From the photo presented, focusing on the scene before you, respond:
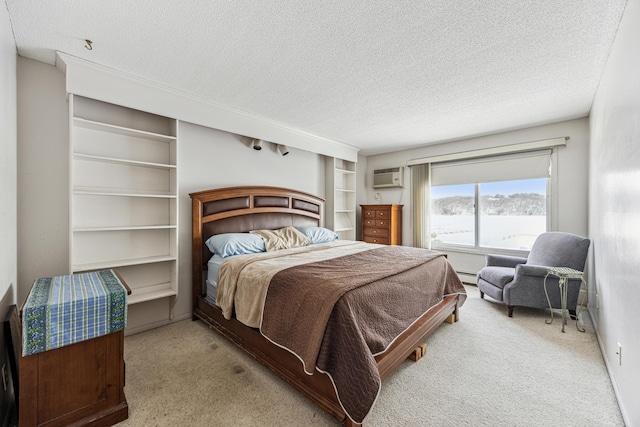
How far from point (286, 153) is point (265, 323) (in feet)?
9.21

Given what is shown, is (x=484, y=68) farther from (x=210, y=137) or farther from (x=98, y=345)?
(x=98, y=345)

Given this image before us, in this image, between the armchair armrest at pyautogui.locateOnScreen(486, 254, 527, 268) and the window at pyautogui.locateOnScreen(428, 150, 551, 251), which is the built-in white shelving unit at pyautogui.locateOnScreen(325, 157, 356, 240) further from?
the armchair armrest at pyautogui.locateOnScreen(486, 254, 527, 268)

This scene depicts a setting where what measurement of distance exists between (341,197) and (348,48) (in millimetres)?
3471

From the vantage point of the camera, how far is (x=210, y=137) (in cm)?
340

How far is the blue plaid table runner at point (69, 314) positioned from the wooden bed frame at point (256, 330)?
100 centimetres

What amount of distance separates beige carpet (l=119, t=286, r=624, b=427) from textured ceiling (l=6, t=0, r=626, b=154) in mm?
2492

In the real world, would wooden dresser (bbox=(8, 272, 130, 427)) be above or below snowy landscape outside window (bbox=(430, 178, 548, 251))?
below

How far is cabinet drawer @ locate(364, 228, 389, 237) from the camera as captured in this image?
519 cm

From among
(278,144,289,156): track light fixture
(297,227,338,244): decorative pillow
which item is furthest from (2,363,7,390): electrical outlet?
(278,144,289,156): track light fixture

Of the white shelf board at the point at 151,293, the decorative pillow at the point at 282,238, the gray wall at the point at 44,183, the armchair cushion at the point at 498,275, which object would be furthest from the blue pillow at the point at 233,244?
the armchair cushion at the point at 498,275

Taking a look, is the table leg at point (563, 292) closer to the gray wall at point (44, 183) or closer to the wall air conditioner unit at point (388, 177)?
the wall air conditioner unit at point (388, 177)

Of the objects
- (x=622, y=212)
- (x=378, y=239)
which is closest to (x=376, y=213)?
(x=378, y=239)

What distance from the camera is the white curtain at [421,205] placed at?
5121 millimetres

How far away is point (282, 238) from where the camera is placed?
11.6 feet
